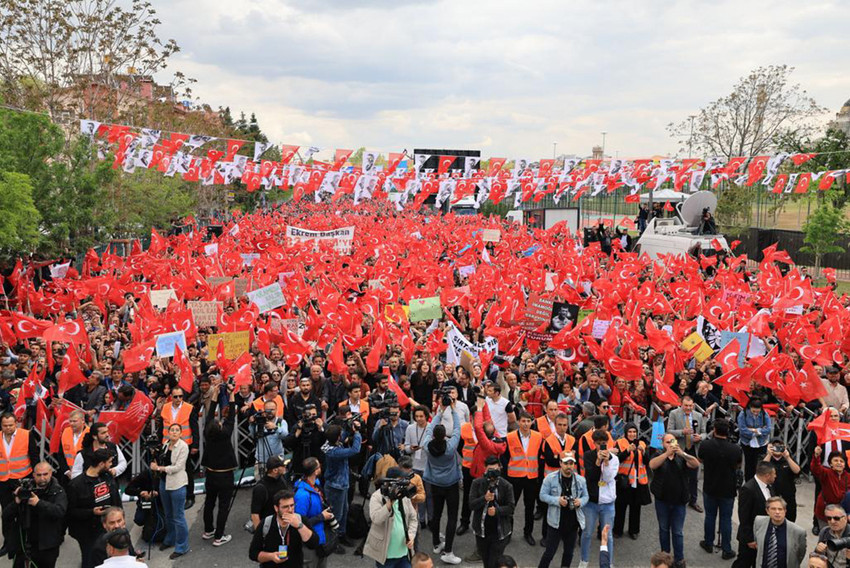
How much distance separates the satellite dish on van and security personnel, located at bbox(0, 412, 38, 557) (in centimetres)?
2489

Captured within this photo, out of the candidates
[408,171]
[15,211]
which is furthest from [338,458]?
[408,171]

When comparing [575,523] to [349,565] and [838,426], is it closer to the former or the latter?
[349,565]

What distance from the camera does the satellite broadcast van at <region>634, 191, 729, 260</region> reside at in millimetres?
24672

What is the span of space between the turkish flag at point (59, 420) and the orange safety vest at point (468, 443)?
14.4 feet

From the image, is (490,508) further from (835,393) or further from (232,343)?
(835,393)

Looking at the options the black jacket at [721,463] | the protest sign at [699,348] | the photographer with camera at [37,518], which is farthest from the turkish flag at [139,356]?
the protest sign at [699,348]

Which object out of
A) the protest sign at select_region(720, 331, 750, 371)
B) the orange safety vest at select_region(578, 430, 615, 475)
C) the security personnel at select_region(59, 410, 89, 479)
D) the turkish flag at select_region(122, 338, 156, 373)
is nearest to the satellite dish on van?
the protest sign at select_region(720, 331, 750, 371)

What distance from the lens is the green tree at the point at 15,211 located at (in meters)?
15.4

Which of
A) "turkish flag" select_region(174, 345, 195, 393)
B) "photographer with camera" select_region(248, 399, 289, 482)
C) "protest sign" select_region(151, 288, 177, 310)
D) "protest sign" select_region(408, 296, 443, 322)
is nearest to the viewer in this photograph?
"photographer with camera" select_region(248, 399, 289, 482)

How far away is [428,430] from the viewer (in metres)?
7.64

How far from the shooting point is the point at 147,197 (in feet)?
98.3

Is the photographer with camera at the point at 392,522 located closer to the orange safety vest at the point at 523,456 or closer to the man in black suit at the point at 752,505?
the orange safety vest at the point at 523,456

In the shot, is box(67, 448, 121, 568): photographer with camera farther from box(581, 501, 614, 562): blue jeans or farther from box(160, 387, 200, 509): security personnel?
box(581, 501, 614, 562): blue jeans

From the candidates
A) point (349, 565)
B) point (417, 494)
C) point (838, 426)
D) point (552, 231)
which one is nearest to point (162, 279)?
point (349, 565)
